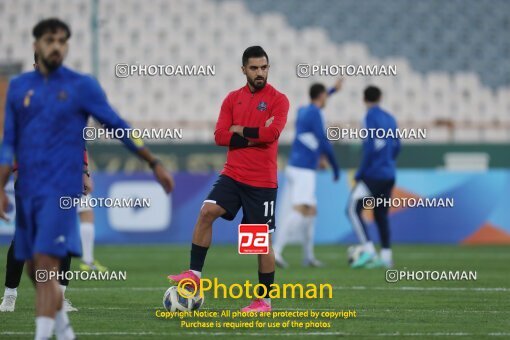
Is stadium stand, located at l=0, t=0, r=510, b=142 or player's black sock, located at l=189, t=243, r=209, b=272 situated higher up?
stadium stand, located at l=0, t=0, r=510, b=142

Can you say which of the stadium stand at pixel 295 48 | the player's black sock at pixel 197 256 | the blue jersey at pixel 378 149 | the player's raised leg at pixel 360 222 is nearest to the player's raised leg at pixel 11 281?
the player's black sock at pixel 197 256

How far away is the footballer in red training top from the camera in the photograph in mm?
9164

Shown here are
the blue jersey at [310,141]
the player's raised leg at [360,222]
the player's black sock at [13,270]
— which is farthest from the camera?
the blue jersey at [310,141]

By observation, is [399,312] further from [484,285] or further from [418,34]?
[418,34]

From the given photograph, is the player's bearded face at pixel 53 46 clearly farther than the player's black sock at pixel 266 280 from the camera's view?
No

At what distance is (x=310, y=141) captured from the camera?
1556 cm

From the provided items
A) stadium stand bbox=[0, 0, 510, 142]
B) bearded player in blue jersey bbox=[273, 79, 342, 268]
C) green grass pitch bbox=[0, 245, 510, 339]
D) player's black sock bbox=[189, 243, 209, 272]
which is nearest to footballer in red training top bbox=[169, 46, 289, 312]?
player's black sock bbox=[189, 243, 209, 272]

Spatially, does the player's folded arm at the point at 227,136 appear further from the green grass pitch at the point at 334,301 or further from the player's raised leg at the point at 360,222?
the player's raised leg at the point at 360,222

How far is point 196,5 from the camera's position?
27.8 metres

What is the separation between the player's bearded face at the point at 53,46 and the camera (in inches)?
258

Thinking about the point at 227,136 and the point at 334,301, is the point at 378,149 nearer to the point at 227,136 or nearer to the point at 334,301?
the point at 334,301

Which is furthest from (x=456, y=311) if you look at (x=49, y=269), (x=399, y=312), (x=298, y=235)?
(x=298, y=235)

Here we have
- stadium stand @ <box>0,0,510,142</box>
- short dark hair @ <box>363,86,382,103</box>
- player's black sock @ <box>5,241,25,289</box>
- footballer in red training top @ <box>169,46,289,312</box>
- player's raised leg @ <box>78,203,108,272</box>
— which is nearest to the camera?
footballer in red training top @ <box>169,46,289,312</box>

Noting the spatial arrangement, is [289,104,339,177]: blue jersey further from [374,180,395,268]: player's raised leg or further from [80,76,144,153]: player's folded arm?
[80,76,144,153]: player's folded arm
